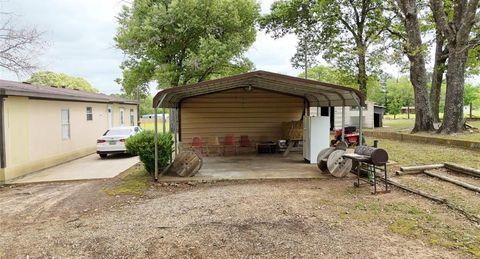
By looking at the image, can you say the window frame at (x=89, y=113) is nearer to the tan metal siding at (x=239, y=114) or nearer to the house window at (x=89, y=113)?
the house window at (x=89, y=113)

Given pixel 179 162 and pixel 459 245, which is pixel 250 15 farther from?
pixel 459 245

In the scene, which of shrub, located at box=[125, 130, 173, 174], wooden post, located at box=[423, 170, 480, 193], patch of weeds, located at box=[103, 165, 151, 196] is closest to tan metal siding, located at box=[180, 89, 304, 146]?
patch of weeds, located at box=[103, 165, 151, 196]

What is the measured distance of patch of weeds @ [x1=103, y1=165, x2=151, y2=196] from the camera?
281 inches

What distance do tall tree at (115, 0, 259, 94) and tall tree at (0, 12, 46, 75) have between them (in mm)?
10163

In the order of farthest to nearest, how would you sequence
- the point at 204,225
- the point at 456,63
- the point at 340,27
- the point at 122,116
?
the point at 340,27 → the point at 122,116 → the point at 456,63 → the point at 204,225

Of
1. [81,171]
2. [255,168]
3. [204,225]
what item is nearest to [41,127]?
[81,171]

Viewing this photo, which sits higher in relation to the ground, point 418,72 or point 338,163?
point 418,72

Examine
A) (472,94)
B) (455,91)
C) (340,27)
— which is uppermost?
(340,27)

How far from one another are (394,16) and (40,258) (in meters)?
21.2

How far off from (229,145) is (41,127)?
604 centimetres

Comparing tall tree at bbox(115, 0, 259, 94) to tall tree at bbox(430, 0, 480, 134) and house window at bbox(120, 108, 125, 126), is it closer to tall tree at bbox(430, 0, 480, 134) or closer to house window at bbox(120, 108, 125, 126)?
house window at bbox(120, 108, 125, 126)

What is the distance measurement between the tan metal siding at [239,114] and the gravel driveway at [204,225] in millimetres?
5271

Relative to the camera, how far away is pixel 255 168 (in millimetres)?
9180

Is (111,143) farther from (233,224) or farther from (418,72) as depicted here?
(418,72)
